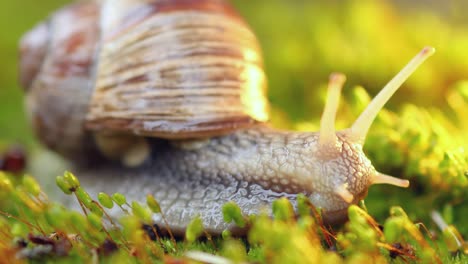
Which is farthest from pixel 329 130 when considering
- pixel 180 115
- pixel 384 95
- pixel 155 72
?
pixel 155 72

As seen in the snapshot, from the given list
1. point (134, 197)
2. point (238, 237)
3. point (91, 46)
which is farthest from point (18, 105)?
point (238, 237)

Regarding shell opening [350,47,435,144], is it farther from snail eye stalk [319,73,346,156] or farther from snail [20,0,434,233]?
snail eye stalk [319,73,346,156]

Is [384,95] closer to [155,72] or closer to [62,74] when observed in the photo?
[155,72]

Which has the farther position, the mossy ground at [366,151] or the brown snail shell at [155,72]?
the brown snail shell at [155,72]

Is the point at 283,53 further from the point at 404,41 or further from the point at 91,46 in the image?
the point at 91,46

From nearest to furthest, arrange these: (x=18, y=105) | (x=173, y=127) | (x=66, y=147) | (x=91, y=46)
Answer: (x=173, y=127), (x=91, y=46), (x=66, y=147), (x=18, y=105)

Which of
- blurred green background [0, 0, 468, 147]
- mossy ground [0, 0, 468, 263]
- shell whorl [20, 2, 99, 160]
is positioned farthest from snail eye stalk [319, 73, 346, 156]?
shell whorl [20, 2, 99, 160]

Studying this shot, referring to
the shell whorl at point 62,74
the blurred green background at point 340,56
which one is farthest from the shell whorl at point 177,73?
the blurred green background at point 340,56

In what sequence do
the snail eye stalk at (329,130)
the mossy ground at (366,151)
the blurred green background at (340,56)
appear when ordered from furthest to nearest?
the blurred green background at (340,56) < the snail eye stalk at (329,130) < the mossy ground at (366,151)

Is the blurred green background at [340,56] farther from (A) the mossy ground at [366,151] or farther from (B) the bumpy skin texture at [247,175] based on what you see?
(B) the bumpy skin texture at [247,175]
